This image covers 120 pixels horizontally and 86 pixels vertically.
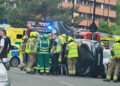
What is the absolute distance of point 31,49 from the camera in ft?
82.8

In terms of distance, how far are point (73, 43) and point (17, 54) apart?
605 centimetres

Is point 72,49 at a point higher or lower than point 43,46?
lower

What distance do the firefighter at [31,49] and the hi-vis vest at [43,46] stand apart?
0.21 m

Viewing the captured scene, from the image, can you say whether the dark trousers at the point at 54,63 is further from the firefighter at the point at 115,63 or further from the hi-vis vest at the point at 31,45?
the firefighter at the point at 115,63

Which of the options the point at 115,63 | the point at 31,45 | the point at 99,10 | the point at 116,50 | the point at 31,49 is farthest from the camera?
the point at 99,10

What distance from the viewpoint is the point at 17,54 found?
3047 centimetres

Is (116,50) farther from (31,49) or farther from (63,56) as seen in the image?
(31,49)

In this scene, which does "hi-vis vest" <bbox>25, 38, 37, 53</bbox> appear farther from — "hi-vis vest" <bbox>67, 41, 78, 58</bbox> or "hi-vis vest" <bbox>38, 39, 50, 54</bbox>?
"hi-vis vest" <bbox>67, 41, 78, 58</bbox>

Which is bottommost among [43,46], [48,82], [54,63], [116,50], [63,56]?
[48,82]

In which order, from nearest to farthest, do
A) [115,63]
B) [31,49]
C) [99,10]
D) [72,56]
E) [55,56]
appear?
1. [115,63]
2. [72,56]
3. [31,49]
4. [55,56]
5. [99,10]

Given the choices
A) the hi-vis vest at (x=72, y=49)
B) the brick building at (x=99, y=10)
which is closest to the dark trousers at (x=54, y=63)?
the hi-vis vest at (x=72, y=49)

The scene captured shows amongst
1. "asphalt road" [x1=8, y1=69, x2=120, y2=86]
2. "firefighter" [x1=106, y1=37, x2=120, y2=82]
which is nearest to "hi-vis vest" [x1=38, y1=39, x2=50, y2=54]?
"asphalt road" [x1=8, y1=69, x2=120, y2=86]

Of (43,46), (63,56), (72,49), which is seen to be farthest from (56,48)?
(72,49)

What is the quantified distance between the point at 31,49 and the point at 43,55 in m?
0.55
